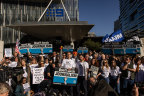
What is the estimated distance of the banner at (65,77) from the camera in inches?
203

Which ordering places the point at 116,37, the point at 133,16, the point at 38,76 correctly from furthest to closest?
the point at 133,16, the point at 116,37, the point at 38,76

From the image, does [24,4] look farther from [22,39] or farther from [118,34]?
[118,34]

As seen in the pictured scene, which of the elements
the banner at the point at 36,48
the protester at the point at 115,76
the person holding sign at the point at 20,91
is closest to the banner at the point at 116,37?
the protester at the point at 115,76

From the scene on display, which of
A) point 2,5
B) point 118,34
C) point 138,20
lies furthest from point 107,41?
point 138,20

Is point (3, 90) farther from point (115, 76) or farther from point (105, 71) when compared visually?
point (115, 76)

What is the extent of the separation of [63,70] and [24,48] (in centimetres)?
353

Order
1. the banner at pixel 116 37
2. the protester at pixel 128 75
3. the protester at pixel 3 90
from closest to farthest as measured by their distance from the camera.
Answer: the protester at pixel 3 90 → the protester at pixel 128 75 → the banner at pixel 116 37

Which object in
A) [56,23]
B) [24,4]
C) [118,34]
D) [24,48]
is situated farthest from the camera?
[24,4]

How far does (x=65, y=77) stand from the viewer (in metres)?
5.21

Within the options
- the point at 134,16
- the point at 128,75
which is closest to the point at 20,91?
the point at 128,75

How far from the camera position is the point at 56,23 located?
1373cm

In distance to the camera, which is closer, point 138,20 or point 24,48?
point 24,48

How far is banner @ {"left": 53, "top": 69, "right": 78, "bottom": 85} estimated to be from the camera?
5.16 meters

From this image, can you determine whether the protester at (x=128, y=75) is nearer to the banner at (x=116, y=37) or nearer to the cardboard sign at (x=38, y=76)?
the cardboard sign at (x=38, y=76)
